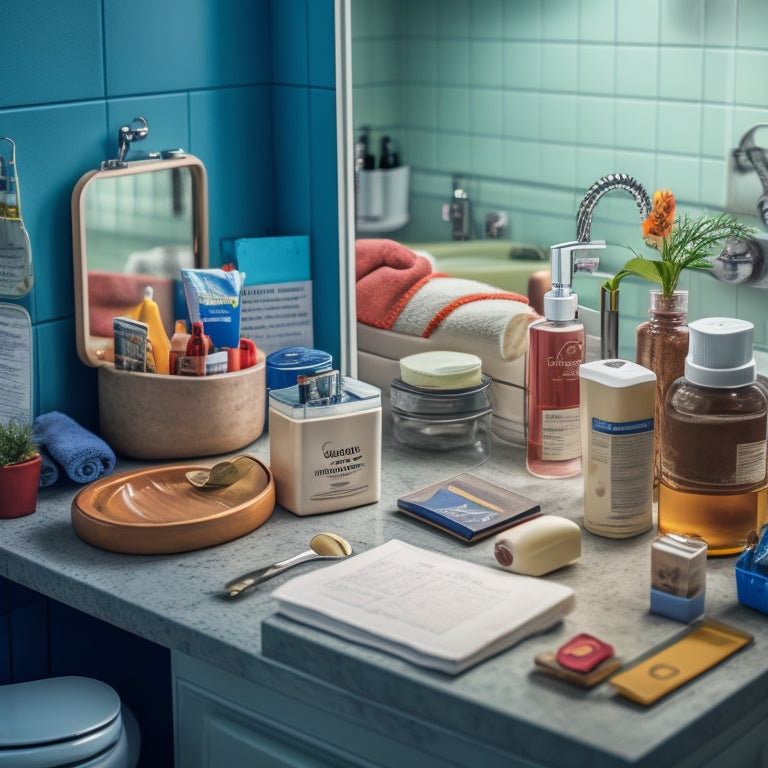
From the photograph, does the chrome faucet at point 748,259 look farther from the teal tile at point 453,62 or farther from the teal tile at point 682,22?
the teal tile at point 453,62

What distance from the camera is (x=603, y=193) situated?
5.36ft

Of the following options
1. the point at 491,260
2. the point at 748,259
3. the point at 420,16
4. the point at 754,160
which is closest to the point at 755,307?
the point at 748,259

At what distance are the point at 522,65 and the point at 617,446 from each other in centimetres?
104

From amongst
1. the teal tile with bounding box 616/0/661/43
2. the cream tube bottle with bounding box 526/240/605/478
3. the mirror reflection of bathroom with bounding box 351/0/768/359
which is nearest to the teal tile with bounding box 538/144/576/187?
the mirror reflection of bathroom with bounding box 351/0/768/359

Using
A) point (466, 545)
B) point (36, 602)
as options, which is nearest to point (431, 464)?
Answer: point (466, 545)

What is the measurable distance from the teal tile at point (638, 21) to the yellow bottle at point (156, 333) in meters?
0.96

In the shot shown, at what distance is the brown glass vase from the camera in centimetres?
147

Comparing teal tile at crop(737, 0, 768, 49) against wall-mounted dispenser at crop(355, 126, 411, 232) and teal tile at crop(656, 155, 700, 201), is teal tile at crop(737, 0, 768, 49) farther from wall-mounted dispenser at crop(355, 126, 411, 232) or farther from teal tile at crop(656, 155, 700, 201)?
wall-mounted dispenser at crop(355, 126, 411, 232)

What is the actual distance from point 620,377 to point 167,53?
802 millimetres

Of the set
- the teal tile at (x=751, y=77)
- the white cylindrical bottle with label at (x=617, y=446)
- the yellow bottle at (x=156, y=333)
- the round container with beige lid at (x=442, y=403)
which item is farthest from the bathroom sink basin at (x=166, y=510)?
the teal tile at (x=751, y=77)

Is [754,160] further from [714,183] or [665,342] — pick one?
[665,342]

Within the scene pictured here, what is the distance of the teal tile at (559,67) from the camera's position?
2.18 metres

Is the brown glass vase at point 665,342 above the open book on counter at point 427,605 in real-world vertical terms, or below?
above

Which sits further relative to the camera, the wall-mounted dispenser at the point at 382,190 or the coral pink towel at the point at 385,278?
the wall-mounted dispenser at the point at 382,190
